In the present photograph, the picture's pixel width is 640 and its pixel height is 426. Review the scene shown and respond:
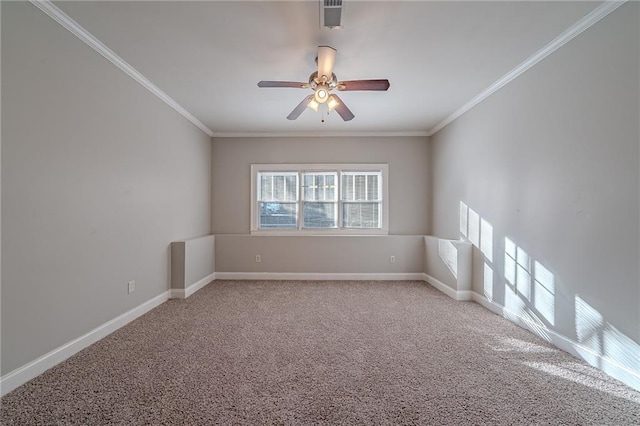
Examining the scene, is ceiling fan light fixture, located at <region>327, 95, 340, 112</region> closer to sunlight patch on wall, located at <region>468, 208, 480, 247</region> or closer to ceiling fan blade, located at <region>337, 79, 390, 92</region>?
ceiling fan blade, located at <region>337, 79, 390, 92</region>

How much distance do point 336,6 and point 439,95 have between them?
88.2 inches

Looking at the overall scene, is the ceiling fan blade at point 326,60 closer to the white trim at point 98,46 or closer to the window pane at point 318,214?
the white trim at point 98,46

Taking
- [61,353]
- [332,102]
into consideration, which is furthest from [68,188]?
[332,102]

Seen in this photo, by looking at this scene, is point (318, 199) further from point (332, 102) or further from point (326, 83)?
point (326, 83)

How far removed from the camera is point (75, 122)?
7.66 ft

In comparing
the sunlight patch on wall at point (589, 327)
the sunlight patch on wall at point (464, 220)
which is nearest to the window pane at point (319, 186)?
the sunlight patch on wall at point (464, 220)

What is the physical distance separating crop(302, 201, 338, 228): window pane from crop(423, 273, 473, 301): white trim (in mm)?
2013

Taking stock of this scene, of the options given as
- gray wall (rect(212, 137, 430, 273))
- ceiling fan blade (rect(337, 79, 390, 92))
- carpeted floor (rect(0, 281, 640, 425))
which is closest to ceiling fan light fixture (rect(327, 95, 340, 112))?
ceiling fan blade (rect(337, 79, 390, 92))

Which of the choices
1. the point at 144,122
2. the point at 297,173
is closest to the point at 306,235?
the point at 297,173

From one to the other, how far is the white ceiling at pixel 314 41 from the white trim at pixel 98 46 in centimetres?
6

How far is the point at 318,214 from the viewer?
5.23m

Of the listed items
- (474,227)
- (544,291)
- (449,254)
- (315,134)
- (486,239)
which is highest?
(315,134)

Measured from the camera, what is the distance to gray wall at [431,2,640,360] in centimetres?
195

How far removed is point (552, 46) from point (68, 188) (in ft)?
14.2
